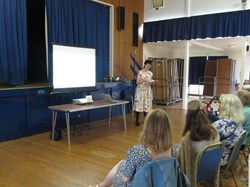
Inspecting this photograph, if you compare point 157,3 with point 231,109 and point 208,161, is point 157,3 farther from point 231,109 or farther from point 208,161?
point 208,161

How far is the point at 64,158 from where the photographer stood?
3.35 meters

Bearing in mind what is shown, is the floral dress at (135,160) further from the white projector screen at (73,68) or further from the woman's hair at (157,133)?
the white projector screen at (73,68)

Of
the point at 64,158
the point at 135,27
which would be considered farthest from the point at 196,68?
the point at 64,158

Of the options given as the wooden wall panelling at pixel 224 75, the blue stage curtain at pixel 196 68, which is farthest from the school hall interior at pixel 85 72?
the blue stage curtain at pixel 196 68

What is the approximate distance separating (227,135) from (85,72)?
3.15m

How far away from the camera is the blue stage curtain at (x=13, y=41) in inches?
165

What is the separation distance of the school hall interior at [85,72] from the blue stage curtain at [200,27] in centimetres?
3

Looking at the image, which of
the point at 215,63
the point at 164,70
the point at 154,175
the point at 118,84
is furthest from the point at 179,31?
the point at 154,175

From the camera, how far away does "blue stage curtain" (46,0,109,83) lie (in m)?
4.97

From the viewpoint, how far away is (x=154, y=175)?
1333mm

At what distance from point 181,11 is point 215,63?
13.5ft

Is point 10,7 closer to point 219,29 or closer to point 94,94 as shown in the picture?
point 94,94

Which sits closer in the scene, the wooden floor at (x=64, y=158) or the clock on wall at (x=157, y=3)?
the wooden floor at (x=64, y=158)

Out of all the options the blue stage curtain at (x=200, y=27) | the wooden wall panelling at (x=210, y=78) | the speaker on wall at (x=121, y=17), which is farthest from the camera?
the wooden wall panelling at (x=210, y=78)
